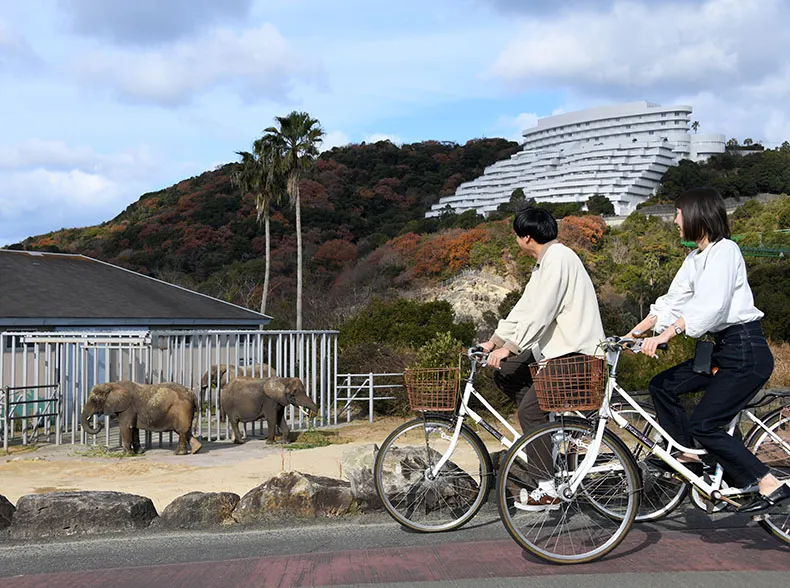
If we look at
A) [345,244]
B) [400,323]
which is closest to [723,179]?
[345,244]

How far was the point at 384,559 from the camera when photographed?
17.2 ft

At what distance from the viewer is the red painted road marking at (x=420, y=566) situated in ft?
16.0

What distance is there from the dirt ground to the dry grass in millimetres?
9396

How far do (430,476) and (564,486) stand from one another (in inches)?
40.8

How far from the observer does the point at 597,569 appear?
195 inches

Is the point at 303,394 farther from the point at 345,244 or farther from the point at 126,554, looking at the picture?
the point at 345,244

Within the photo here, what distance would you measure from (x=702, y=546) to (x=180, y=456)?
8.77 meters

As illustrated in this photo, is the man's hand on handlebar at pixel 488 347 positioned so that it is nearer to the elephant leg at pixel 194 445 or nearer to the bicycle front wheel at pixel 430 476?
the bicycle front wheel at pixel 430 476

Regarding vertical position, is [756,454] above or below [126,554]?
above

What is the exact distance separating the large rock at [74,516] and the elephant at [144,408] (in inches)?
251

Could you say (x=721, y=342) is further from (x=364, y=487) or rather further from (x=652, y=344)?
(x=364, y=487)

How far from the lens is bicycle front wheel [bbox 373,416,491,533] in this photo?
19.0 ft

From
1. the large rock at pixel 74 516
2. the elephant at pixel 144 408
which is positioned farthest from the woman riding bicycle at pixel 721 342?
the elephant at pixel 144 408

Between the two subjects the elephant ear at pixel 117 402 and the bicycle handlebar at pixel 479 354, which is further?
the elephant ear at pixel 117 402
